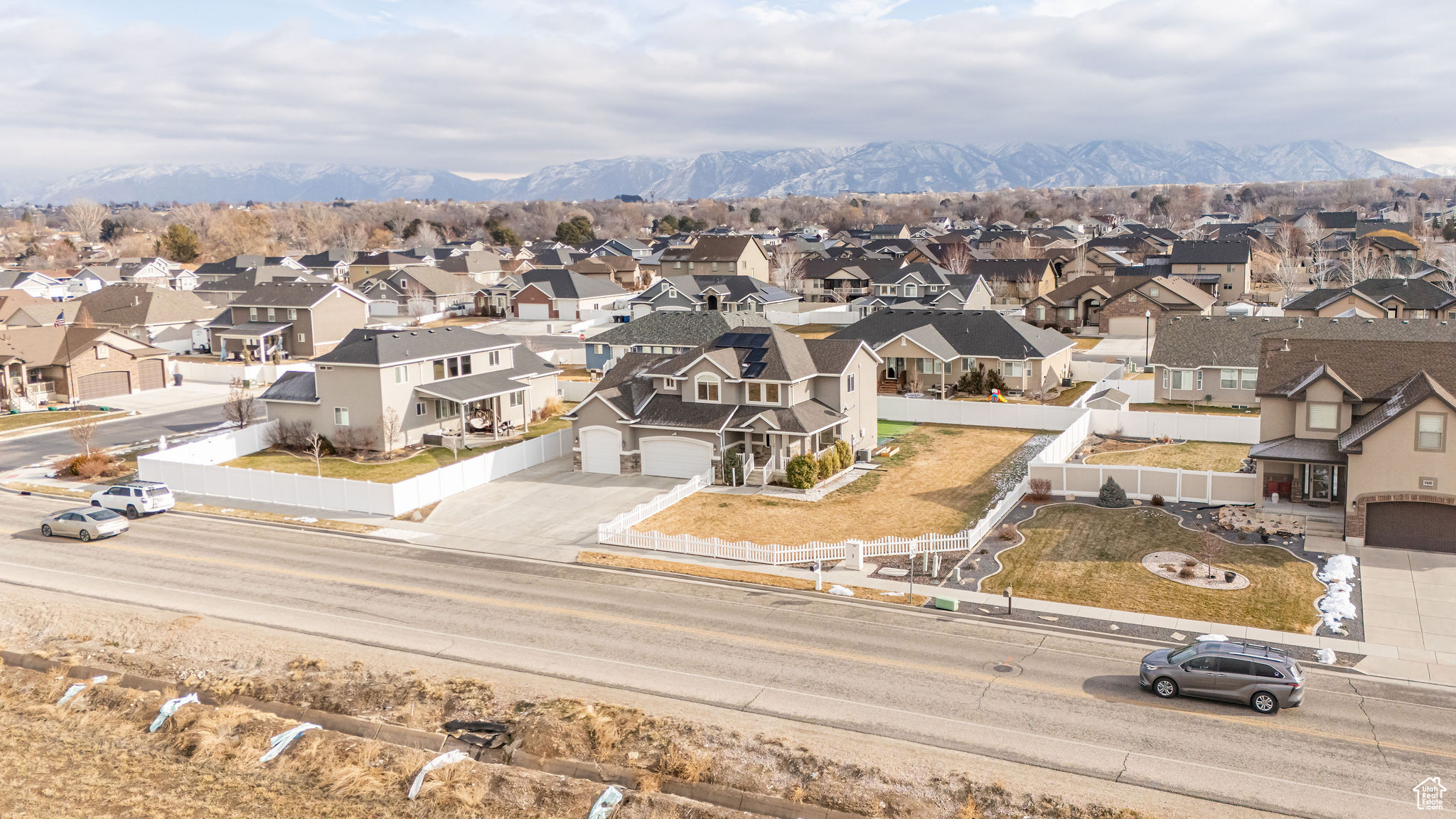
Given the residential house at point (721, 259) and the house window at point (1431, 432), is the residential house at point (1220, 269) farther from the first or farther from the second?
the house window at point (1431, 432)

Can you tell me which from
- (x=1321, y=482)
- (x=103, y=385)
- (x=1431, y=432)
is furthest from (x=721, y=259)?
(x=1431, y=432)

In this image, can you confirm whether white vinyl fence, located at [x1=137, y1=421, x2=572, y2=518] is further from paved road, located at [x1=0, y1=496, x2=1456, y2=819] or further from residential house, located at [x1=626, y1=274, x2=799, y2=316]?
residential house, located at [x1=626, y1=274, x2=799, y2=316]

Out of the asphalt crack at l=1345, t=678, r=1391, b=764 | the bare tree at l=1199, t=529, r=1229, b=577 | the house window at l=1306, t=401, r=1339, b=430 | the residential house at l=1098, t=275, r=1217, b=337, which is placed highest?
the residential house at l=1098, t=275, r=1217, b=337

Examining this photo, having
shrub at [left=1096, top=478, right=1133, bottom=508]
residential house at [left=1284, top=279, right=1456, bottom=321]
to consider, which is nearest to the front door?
shrub at [left=1096, top=478, right=1133, bottom=508]

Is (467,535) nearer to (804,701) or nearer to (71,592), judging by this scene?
(71,592)

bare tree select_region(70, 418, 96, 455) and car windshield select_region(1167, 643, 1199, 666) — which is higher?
bare tree select_region(70, 418, 96, 455)
